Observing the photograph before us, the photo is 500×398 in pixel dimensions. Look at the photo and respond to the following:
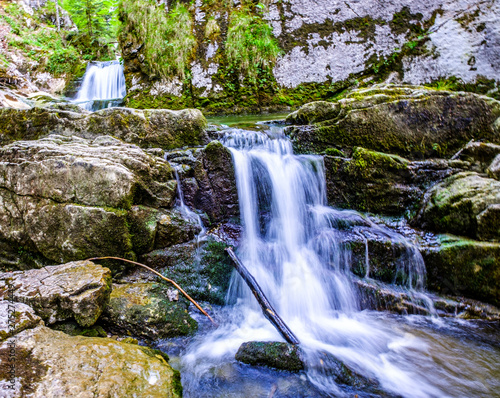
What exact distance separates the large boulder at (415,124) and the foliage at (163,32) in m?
6.31


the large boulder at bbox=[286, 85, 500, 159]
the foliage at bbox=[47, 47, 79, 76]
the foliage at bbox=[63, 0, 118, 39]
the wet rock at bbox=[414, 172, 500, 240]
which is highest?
the foliage at bbox=[63, 0, 118, 39]

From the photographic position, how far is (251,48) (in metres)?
8.86

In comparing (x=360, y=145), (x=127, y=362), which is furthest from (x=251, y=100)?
(x=127, y=362)

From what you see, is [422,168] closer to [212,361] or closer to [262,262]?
[262,262]

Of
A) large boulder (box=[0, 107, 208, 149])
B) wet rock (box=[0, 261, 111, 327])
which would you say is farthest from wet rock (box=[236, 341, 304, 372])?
large boulder (box=[0, 107, 208, 149])

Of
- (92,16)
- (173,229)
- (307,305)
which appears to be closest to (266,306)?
(307,305)

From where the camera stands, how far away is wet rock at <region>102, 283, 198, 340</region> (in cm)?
290

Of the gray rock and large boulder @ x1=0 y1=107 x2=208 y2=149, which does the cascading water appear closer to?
large boulder @ x1=0 y1=107 x2=208 y2=149

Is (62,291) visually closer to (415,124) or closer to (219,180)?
(219,180)

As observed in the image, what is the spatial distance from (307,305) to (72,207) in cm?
336

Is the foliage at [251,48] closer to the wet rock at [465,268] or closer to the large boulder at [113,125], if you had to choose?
the large boulder at [113,125]

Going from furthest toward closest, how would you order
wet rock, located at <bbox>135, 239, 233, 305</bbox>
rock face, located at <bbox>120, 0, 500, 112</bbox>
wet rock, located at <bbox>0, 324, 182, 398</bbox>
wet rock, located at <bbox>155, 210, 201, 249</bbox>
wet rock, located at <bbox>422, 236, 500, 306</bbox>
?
1. rock face, located at <bbox>120, 0, 500, 112</bbox>
2. wet rock, located at <bbox>155, 210, 201, 249</bbox>
3. wet rock, located at <bbox>135, 239, 233, 305</bbox>
4. wet rock, located at <bbox>422, 236, 500, 306</bbox>
5. wet rock, located at <bbox>0, 324, 182, 398</bbox>

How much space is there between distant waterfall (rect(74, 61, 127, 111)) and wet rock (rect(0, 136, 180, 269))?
6504mm

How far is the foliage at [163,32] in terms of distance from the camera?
351 inches
